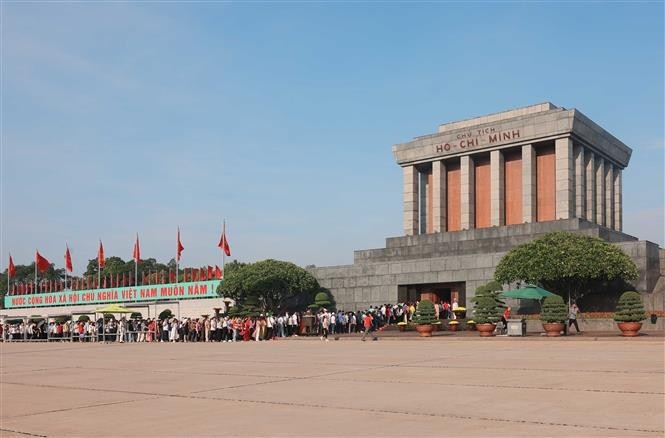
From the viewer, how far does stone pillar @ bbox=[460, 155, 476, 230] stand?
2035 inches

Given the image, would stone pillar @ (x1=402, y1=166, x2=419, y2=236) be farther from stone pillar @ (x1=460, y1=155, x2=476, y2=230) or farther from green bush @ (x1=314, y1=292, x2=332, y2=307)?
green bush @ (x1=314, y1=292, x2=332, y2=307)

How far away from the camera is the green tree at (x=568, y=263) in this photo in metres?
36.5

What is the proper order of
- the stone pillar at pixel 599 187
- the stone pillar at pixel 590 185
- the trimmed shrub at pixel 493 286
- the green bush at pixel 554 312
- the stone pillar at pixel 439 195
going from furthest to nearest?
the stone pillar at pixel 439 195 → the stone pillar at pixel 599 187 → the stone pillar at pixel 590 185 → the trimmed shrub at pixel 493 286 → the green bush at pixel 554 312

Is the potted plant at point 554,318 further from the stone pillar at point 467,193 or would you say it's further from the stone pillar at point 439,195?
the stone pillar at point 439,195

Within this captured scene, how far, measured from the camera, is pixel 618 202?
186 feet

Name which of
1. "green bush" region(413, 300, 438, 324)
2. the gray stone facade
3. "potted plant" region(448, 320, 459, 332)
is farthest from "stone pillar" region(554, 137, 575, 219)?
"green bush" region(413, 300, 438, 324)

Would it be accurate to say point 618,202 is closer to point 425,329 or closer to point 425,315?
point 425,315

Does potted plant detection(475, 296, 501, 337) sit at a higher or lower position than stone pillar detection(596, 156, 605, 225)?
lower

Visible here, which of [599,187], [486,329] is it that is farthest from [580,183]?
[486,329]

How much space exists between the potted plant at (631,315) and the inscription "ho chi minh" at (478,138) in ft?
76.3

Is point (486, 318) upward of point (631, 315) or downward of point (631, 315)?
downward

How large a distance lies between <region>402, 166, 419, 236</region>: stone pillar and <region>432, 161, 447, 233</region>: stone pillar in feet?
4.90

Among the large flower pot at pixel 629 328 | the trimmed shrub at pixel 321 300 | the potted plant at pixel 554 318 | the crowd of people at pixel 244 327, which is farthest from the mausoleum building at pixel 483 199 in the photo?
the large flower pot at pixel 629 328

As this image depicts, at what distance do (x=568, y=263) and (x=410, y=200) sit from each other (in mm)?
19976
